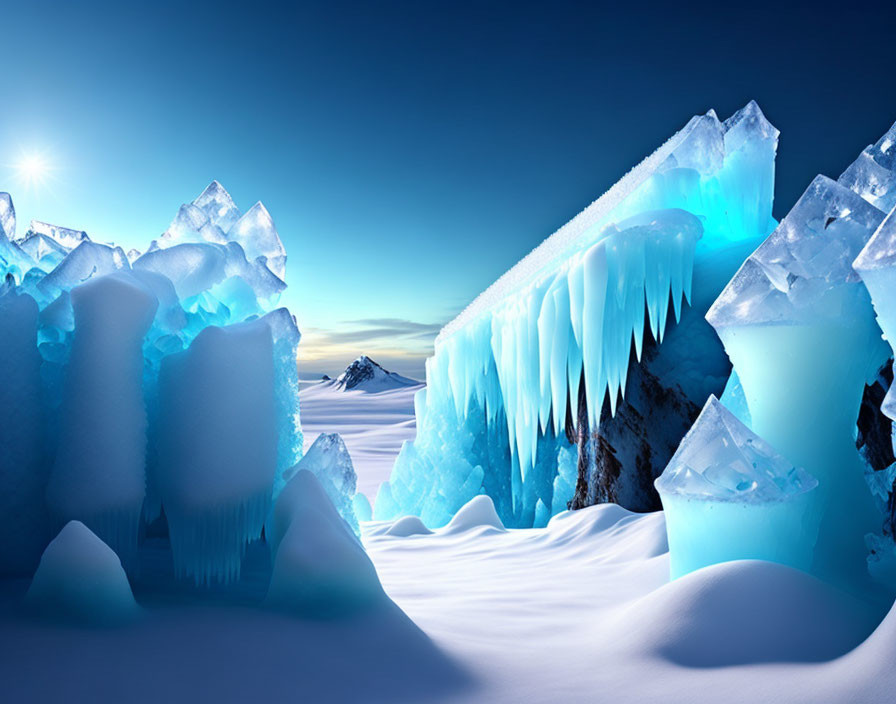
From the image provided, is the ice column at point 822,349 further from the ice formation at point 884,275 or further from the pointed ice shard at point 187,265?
the pointed ice shard at point 187,265

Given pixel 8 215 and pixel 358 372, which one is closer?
pixel 8 215

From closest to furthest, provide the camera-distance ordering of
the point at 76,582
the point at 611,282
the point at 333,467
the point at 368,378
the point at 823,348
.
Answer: the point at 76,582 → the point at 823,348 → the point at 333,467 → the point at 611,282 → the point at 368,378

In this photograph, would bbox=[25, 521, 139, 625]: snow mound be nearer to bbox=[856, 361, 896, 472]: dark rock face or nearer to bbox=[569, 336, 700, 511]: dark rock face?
bbox=[856, 361, 896, 472]: dark rock face

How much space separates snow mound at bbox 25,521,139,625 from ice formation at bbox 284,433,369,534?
1.12 m

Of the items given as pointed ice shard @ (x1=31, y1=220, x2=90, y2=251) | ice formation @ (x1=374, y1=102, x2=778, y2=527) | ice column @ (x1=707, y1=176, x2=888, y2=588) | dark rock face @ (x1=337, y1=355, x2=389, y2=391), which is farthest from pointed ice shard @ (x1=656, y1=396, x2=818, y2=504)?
dark rock face @ (x1=337, y1=355, x2=389, y2=391)

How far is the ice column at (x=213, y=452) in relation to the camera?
2.37 m

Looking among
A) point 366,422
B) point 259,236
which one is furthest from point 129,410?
point 366,422

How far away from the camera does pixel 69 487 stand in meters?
2.20

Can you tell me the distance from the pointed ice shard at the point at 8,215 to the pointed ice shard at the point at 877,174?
4.49 metres

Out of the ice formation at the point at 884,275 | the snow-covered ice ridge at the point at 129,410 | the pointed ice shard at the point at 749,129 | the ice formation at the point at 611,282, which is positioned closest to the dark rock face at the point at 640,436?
the ice formation at the point at 611,282

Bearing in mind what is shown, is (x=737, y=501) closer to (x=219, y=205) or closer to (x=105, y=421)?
(x=105, y=421)

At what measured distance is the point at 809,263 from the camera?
2799 mm

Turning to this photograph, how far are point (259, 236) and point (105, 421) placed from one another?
5.52 ft

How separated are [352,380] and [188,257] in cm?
4270
